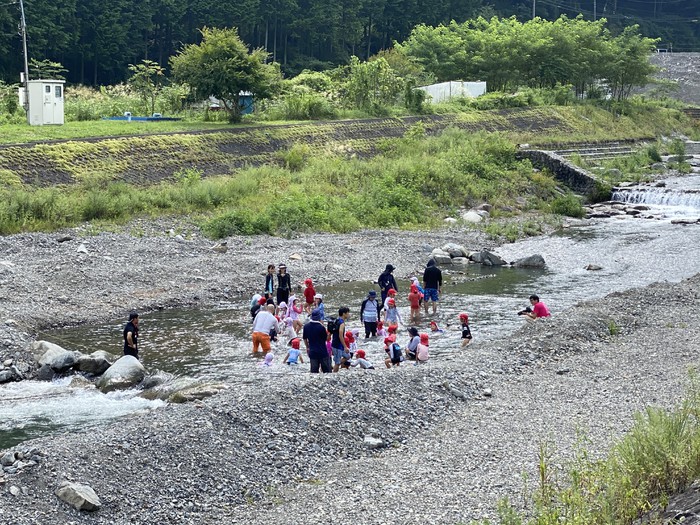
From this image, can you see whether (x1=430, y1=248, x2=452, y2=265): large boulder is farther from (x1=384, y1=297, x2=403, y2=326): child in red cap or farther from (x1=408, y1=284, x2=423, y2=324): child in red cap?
(x1=384, y1=297, x2=403, y2=326): child in red cap

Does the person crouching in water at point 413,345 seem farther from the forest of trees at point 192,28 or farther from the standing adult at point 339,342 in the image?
the forest of trees at point 192,28

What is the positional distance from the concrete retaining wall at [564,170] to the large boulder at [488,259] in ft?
51.3

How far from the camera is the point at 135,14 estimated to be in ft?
247

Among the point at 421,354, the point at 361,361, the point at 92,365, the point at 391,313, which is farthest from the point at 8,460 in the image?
the point at 391,313

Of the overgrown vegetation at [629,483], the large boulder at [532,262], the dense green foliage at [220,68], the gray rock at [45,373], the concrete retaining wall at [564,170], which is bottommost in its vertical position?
the gray rock at [45,373]

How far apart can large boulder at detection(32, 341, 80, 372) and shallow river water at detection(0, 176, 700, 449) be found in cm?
58

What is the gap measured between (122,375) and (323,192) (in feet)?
70.5

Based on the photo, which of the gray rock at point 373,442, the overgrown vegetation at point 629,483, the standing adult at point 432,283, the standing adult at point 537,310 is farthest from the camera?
the standing adult at point 432,283

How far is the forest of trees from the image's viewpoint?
67875 mm

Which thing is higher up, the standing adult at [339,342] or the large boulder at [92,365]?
the standing adult at [339,342]

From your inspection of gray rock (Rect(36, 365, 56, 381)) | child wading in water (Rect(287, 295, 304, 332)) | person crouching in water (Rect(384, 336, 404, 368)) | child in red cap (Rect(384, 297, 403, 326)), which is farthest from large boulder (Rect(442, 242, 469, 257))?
gray rock (Rect(36, 365, 56, 381))

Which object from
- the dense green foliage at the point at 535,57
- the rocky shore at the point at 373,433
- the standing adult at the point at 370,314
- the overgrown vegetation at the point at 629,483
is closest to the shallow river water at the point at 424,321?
the standing adult at the point at 370,314

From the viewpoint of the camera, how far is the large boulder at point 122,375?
18.5 meters

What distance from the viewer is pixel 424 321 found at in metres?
24.1
